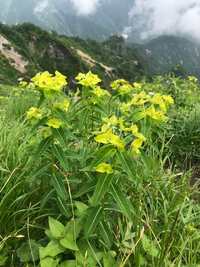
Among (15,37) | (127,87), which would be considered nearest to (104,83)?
(15,37)

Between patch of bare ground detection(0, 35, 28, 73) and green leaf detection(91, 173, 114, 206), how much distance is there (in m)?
42.2

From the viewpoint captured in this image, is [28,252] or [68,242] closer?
[68,242]

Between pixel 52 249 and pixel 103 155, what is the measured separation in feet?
1.85

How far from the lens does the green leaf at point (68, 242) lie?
3.77ft

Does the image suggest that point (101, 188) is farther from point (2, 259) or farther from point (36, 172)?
point (2, 259)

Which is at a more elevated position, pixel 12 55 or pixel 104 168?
pixel 12 55

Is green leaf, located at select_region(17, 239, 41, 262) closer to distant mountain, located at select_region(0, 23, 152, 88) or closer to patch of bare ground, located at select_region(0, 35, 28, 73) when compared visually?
distant mountain, located at select_region(0, 23, 152, 88)

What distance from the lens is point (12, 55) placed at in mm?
41625

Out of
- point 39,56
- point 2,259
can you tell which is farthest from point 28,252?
point 39,56

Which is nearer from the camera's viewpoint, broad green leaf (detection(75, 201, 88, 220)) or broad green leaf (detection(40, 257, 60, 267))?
broad green leaf (detection(40, 257, 60, 267))

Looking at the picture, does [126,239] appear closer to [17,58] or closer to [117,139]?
[117,139]

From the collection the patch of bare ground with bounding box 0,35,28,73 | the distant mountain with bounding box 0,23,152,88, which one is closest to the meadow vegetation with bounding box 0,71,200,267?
the distant mountain with bounding box 0,23,152,88

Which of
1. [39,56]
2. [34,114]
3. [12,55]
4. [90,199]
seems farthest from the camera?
[39,56]

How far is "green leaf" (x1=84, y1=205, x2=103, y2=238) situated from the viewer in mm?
1097
